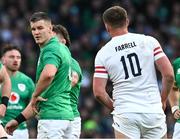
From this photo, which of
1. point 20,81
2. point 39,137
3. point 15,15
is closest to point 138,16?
point 15,15

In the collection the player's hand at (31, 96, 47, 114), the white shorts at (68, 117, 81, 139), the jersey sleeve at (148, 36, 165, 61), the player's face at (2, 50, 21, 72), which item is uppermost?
the jersey sleeve at (148, 36, 165, 61)

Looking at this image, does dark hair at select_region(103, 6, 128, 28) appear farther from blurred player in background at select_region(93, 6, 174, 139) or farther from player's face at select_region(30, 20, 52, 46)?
player's face at select_region(30, 20, 52, 46)

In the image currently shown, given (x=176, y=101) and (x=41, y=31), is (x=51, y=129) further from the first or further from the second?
(x=176, y=101)

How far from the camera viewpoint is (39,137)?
9008 mm

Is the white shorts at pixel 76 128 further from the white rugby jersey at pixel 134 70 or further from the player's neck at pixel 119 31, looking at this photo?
the player's neck at pixel 119 31

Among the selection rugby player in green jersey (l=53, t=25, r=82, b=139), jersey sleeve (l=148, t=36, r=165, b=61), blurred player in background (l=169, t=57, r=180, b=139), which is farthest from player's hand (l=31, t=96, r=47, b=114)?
blurred player in background (l=169, t=57, r=180, b=139)

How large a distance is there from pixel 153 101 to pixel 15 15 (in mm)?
12151

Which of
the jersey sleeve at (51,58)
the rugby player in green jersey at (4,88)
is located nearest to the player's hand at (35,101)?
the jersey sleeve at (51,58)

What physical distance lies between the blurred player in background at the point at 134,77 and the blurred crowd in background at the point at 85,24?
372 inches

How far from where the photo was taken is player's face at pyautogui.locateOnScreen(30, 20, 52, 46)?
9031 mm

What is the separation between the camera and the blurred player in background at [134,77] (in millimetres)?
8359

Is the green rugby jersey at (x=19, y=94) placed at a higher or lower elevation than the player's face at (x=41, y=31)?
lower

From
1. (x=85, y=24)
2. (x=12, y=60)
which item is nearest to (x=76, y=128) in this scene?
(x=12, y=60)

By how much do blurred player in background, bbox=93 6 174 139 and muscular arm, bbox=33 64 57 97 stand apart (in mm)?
511
